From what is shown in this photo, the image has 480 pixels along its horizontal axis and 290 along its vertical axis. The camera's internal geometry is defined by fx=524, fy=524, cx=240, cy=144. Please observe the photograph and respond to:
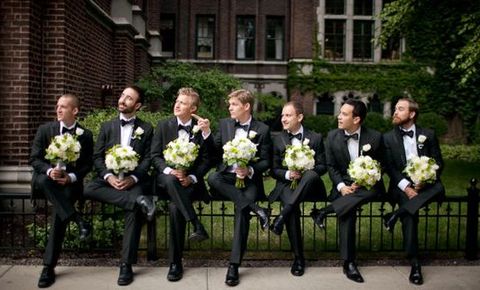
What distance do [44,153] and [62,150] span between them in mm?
495

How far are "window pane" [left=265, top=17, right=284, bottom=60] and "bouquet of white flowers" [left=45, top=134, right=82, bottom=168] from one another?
24.2 m

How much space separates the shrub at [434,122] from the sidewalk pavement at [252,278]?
2081 centimetres

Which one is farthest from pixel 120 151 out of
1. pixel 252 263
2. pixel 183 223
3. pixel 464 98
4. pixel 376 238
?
pixel 464 98

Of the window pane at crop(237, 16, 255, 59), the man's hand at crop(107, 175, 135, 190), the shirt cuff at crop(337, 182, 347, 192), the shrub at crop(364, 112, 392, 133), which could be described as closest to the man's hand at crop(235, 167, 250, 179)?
the shirt cuff at crop(337, 182, 347, 192)

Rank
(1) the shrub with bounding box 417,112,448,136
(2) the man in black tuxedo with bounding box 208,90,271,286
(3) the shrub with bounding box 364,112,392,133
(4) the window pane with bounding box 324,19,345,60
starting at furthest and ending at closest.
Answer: (4) the window pane with bounding box 324,19,345,60 < (3) the shrub with bounding box 364,112,392,133 < (1) the shrub with bounding box 417,112,448,136 < (2) the man in black tuxedo with bounding box 208,90,271,286

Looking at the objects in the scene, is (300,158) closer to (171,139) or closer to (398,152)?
(398,152)

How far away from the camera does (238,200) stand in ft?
19.7

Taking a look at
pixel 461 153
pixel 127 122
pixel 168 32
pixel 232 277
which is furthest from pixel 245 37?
pixel 232 277

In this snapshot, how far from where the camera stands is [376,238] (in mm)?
8195

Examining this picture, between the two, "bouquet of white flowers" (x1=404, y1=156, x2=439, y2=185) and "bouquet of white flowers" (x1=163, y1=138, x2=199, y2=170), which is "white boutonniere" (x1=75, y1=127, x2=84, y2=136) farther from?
"bouquet of white flowers" (x1=404, y1=156, x2=439, y2=185)

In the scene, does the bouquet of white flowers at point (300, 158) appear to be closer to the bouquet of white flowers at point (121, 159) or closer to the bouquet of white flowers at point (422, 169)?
the bouquet of white flowers at point (422, 169)

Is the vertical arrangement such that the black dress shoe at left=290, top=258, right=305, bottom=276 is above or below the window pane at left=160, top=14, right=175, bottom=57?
below

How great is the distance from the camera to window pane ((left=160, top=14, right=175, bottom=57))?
2947 centimetres

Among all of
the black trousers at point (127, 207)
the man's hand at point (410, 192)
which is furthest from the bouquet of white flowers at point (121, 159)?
the man's hand at point (410, 192)
